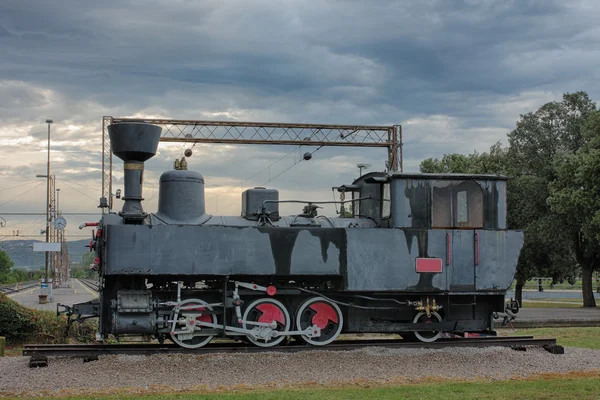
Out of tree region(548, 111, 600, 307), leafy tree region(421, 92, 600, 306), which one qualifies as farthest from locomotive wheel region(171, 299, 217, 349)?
leafy tree region(421, 92, 600, 306)

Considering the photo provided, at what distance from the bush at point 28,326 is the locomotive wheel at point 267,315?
17.1 feet

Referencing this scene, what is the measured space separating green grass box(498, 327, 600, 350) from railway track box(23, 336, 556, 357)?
2101 millimetres

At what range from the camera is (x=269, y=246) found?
37.0 ft

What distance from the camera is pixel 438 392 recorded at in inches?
334

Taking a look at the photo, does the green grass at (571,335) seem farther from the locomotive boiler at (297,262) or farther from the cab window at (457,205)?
the cab window at (457,205)

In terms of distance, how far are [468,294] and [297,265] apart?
11.0 ft

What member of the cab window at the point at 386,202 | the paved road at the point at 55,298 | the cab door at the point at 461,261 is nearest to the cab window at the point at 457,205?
the cab door at the point at 461,261

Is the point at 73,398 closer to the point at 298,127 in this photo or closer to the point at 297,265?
the point at 297,265

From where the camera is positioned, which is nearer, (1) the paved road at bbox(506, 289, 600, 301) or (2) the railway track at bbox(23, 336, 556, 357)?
(2) the railway track at bbox(23, 336, 556, 357)

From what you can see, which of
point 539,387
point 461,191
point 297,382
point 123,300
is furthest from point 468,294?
point 123,300

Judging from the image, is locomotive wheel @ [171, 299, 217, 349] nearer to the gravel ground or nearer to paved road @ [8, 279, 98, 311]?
the gravel ground

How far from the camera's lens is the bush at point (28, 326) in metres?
14.1

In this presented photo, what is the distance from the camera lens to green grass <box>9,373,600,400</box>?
8087 millimetres

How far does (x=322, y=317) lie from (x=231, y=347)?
176cm
